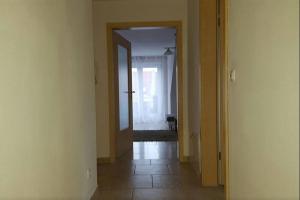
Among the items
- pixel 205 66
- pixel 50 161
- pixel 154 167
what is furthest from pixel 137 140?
pixel 50 161

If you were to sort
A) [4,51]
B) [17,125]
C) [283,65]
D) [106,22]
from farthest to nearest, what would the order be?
[106,22] → [17,125] → [4,51] → [283,65]

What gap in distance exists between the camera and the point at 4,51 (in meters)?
1.39

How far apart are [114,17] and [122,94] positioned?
49.5 inches

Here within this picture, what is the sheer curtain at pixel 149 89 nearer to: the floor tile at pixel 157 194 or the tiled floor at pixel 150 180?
the tiled floor at pixel 150 180

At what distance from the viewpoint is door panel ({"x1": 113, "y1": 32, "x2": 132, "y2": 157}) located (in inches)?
188

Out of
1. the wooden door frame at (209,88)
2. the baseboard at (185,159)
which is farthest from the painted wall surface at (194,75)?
the baseboard at (185,159)

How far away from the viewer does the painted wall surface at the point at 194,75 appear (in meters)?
3.50

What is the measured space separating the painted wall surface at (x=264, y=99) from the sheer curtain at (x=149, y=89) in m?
8.38

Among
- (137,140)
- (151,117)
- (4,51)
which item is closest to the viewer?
(4,51)

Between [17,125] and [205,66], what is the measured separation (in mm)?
2170

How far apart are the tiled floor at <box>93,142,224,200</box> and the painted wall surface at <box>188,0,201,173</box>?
28 centimetres

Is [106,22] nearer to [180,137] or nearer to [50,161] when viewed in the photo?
[180,137]

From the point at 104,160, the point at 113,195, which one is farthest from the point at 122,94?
the point at 113,195

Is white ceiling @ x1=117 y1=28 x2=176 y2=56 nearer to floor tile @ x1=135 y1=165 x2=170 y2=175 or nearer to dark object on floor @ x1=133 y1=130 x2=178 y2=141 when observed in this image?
dark object on floor @ x1=133 y1=130 x2=178 y2=141
